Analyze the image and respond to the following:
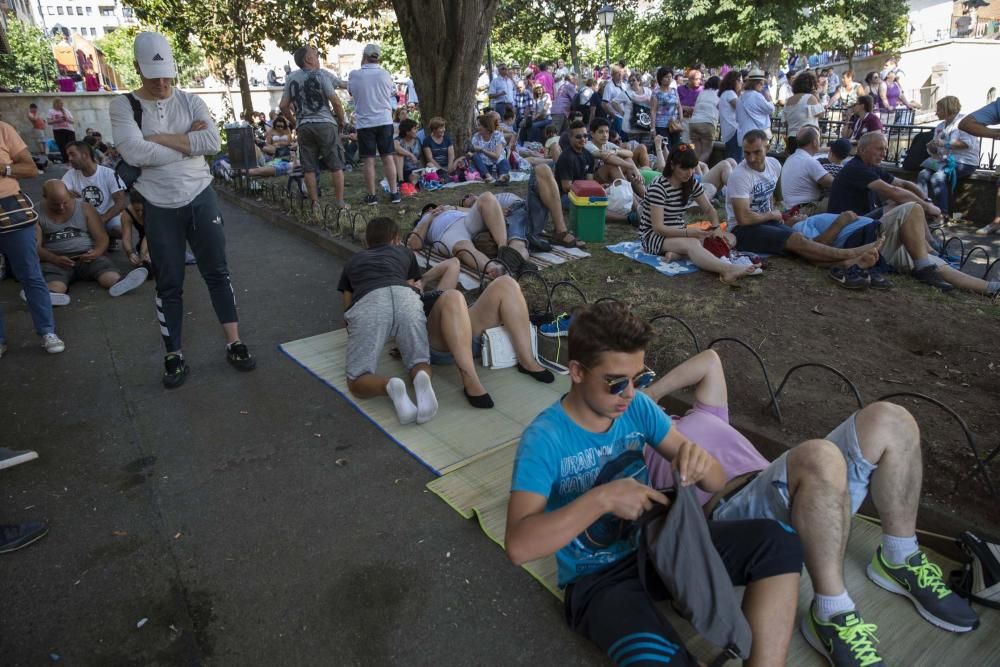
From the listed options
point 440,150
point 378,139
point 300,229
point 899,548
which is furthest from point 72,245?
point 899,548

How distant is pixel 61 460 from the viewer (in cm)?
352

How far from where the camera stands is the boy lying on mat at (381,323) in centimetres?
396

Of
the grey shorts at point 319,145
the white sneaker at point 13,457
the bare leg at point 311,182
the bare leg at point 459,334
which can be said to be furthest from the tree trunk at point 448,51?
the white sneaker at point 13,457

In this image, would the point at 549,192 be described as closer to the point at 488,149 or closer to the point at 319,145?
the point at 319,145

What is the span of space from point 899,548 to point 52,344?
219 inches

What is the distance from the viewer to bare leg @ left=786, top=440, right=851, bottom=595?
2.19 metres

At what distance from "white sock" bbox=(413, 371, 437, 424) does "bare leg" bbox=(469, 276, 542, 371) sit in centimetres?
67

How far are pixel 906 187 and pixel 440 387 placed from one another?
5635mm

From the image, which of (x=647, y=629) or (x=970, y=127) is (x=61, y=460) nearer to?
(x=647, y=629)

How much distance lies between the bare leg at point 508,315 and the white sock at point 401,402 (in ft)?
2.74

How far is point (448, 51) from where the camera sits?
10570 mm

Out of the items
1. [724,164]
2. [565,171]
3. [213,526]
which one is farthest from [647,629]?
[724,164]

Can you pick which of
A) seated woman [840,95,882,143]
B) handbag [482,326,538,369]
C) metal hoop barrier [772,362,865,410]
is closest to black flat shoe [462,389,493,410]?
handbag [482,326,538,369]

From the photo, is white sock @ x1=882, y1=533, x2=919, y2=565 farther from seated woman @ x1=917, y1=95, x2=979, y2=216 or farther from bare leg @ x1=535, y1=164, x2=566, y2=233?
seated woman @ x1=917, y1=95, x2=979, y2=216
